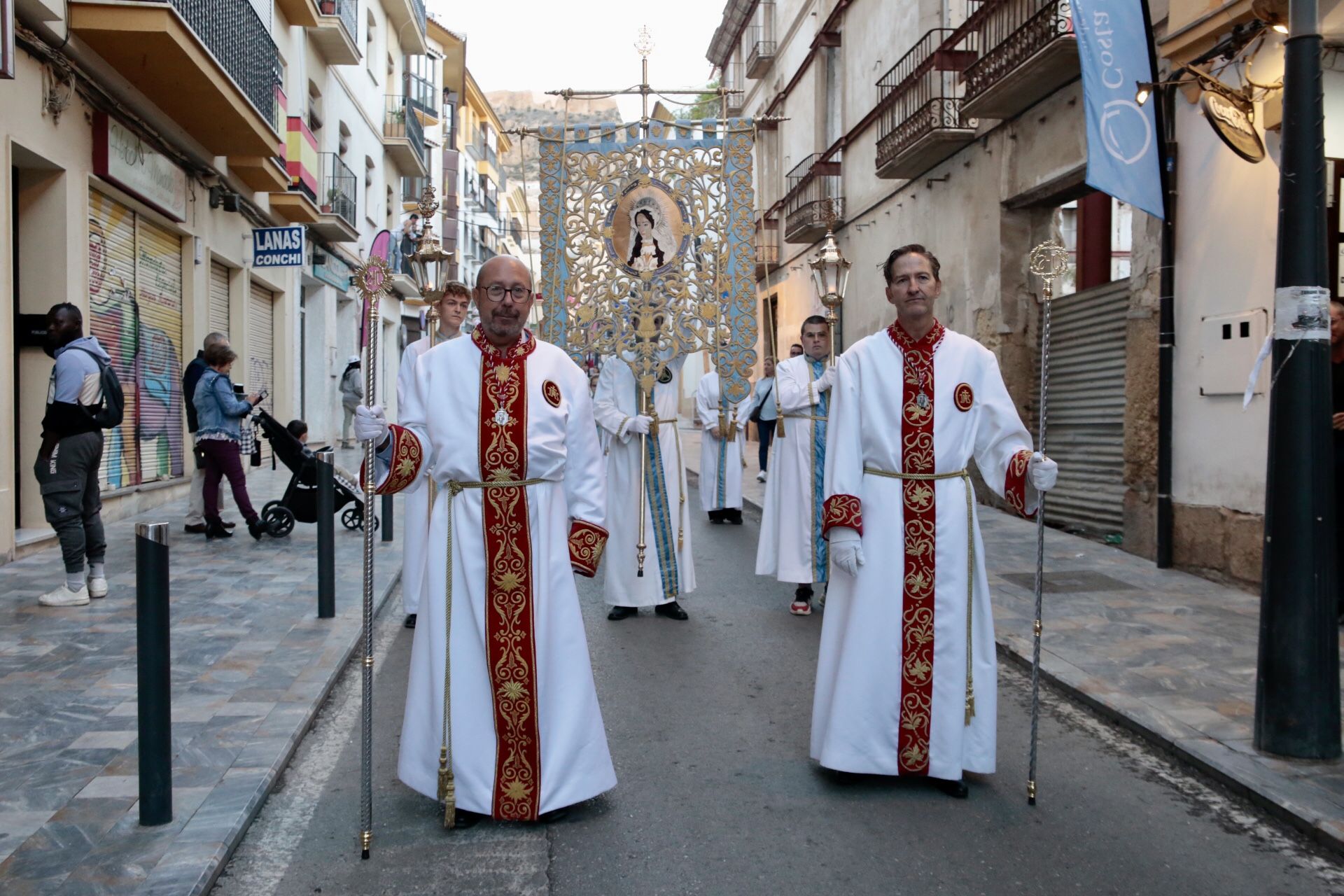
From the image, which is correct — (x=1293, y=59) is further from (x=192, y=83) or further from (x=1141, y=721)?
(x=192, y=83)

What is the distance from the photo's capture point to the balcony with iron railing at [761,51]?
26938 mm

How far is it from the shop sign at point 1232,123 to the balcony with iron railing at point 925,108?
5.43 meters

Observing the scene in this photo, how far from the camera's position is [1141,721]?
4914mm

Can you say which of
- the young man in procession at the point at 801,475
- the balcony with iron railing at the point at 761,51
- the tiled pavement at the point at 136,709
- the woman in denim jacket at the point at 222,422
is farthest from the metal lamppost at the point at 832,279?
the balcony with iron railing at the point at 761,51

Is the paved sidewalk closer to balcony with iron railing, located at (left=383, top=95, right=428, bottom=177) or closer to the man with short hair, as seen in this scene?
the man with short hair

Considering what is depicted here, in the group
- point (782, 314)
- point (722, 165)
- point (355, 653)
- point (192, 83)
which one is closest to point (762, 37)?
point (782, 314)

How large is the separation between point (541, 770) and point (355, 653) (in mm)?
2772

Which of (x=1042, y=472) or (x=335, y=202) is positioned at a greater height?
(x=335, y=202)

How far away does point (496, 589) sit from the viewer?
392 centimetres

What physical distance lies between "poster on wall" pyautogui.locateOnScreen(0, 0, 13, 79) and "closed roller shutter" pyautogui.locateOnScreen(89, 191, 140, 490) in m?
5.63

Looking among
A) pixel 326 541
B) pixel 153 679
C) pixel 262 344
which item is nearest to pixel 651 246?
pixel 326 541

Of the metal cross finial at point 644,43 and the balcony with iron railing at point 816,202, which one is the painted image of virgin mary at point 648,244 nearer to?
the metal cross finial at point 644,43

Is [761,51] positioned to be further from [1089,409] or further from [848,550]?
[848,550]

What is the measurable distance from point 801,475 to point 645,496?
1.15 m
